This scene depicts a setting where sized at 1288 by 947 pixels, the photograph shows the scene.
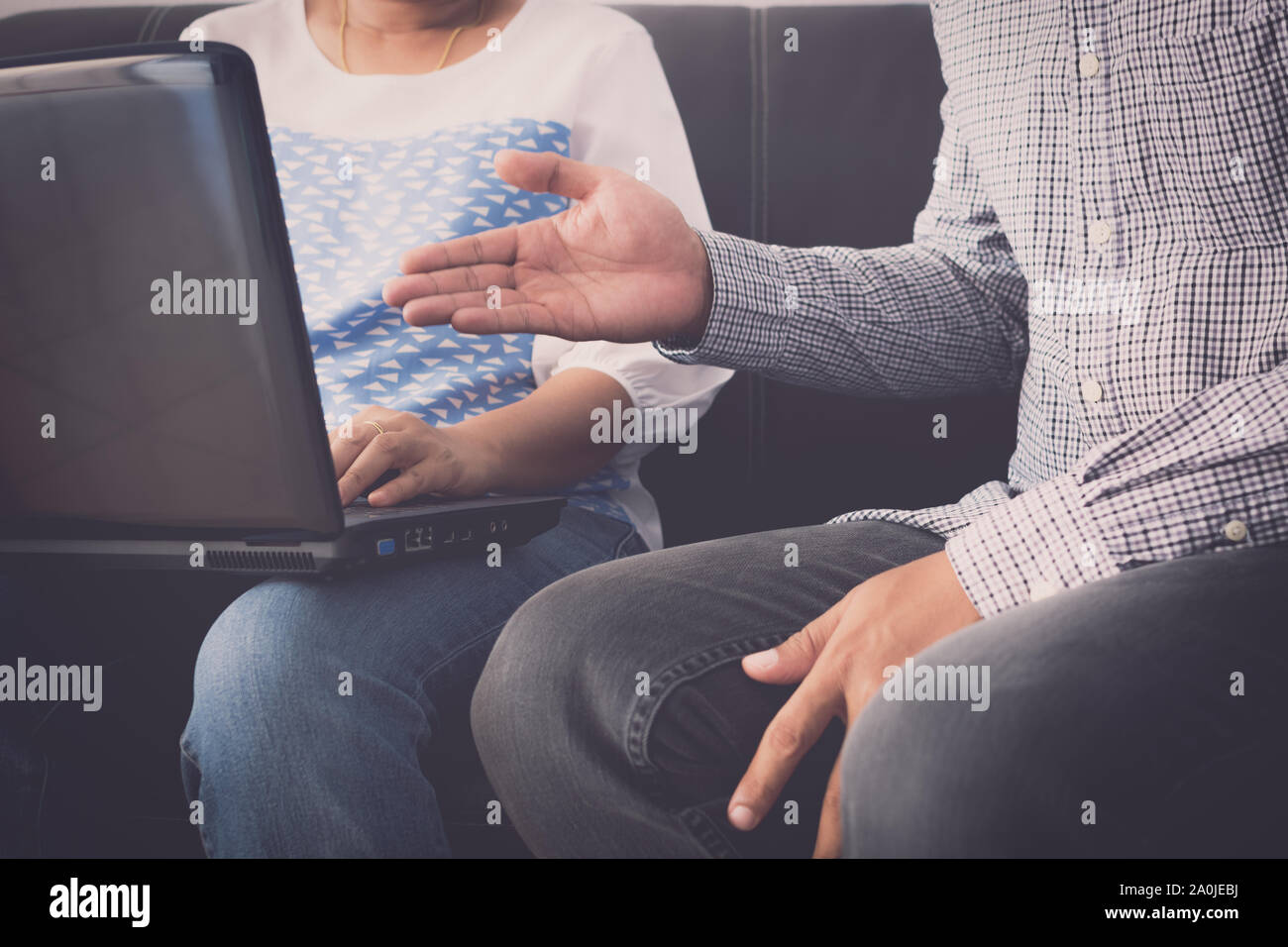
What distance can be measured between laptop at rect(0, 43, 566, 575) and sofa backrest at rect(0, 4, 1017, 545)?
0.64 m

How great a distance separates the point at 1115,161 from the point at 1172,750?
0.43 m

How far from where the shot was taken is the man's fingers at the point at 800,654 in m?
0.61

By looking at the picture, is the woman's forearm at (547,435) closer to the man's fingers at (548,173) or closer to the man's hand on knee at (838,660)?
the man's fingers at (548,173)

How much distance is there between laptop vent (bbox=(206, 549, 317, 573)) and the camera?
0.67 metres

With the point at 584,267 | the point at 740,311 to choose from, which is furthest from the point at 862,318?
the point at 584,267

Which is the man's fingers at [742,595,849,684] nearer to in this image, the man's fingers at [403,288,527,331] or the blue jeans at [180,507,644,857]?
the blue jeans at [180,507,644,857]

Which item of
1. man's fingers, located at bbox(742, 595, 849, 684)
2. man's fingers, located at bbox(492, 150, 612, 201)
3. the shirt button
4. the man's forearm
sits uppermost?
man's fingers, located at bbox(492, 150, 612, 201)

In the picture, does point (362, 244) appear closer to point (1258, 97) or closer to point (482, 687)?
point (482, 687)

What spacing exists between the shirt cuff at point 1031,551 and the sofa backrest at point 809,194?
2.07 feet

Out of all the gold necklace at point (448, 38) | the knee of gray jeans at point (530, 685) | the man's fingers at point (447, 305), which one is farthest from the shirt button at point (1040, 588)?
the gold necklace at point (448, 38)

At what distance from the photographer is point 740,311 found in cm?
78

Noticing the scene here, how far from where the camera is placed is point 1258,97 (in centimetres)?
65

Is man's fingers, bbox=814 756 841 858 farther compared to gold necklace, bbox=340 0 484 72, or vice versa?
gold necklace, bbox=340 0 484 72

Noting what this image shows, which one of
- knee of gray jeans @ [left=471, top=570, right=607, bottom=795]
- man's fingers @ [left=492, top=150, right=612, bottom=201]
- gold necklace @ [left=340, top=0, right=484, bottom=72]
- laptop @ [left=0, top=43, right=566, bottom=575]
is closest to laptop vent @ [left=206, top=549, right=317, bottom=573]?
laptop @ [left=0, top=43, right=566, bottom=575]
